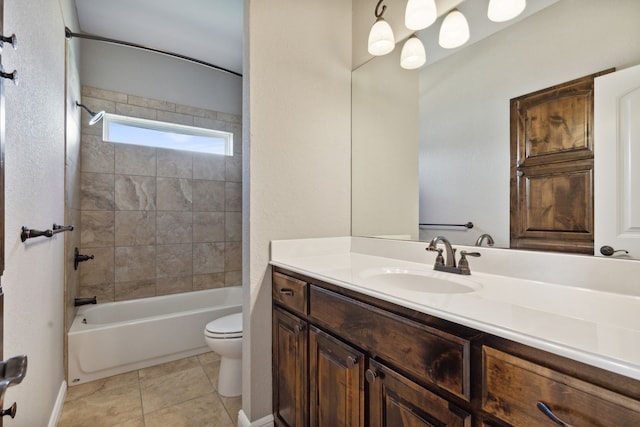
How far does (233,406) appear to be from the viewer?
1799 mm

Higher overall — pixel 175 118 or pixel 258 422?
pixel 175 118

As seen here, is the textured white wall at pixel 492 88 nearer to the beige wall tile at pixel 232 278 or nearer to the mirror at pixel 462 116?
the mirror at pixel 462 116

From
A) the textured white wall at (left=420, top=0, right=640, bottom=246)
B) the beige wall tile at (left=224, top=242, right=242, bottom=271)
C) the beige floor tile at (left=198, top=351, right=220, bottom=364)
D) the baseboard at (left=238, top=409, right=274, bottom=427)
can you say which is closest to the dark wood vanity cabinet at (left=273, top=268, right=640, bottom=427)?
the baseboard at (left=238, top=409, right=274, bottom=427)

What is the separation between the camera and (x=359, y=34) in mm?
1820

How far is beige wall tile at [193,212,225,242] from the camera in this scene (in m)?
3.02

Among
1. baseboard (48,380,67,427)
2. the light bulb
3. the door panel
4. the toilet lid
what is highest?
the light bulb

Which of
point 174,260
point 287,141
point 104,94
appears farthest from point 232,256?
point 287,141

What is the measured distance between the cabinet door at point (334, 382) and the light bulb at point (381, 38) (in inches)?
54.8

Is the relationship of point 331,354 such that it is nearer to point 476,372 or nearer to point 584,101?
point 476,372

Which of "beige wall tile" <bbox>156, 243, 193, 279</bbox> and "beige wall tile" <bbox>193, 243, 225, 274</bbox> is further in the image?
"beige wall tile" <bbox>193, 243, 225, 274</bbox>

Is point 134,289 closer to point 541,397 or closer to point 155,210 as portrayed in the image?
point 155,210

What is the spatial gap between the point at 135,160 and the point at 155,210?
1.58 ft

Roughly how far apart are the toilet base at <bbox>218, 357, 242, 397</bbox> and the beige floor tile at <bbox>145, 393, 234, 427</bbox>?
0.08 metres

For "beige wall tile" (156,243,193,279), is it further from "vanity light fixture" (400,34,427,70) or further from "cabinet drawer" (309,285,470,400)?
"vanity light fixture" (400,34,427,70)
